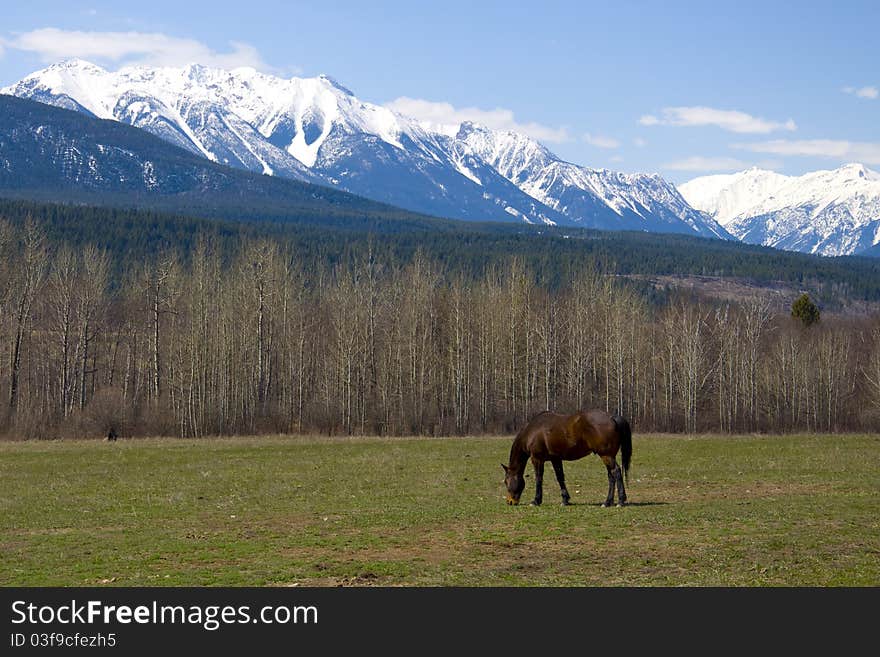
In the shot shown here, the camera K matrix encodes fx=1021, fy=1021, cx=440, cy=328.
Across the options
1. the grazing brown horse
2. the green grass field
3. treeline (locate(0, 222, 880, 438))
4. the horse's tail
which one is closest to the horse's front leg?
the grazing brown horse

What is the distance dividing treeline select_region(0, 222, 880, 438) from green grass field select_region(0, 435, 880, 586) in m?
38.4

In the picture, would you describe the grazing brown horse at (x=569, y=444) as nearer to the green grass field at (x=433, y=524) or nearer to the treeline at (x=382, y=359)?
the green grass field at (x=433, y=524)

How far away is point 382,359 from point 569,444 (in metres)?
62.0

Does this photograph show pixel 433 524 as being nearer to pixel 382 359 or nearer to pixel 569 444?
pixel 569 444

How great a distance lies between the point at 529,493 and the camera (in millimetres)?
29750

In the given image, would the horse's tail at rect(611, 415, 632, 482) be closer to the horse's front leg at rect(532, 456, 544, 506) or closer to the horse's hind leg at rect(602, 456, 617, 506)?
the horse's hind leg at rect(602, 456, 617, 506)

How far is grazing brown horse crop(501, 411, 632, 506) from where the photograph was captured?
83.3ft

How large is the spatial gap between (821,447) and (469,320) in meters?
47.3

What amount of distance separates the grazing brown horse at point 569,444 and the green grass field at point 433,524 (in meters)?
0.72

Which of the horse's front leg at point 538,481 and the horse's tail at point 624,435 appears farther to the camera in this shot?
the horse's front leg at point 538,481

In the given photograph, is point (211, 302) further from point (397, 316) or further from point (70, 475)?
point (70, 475)

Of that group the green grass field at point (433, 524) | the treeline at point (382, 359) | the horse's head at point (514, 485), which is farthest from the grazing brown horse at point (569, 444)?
the treeline at point (382, 359)

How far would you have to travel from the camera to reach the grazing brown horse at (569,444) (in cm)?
2539
